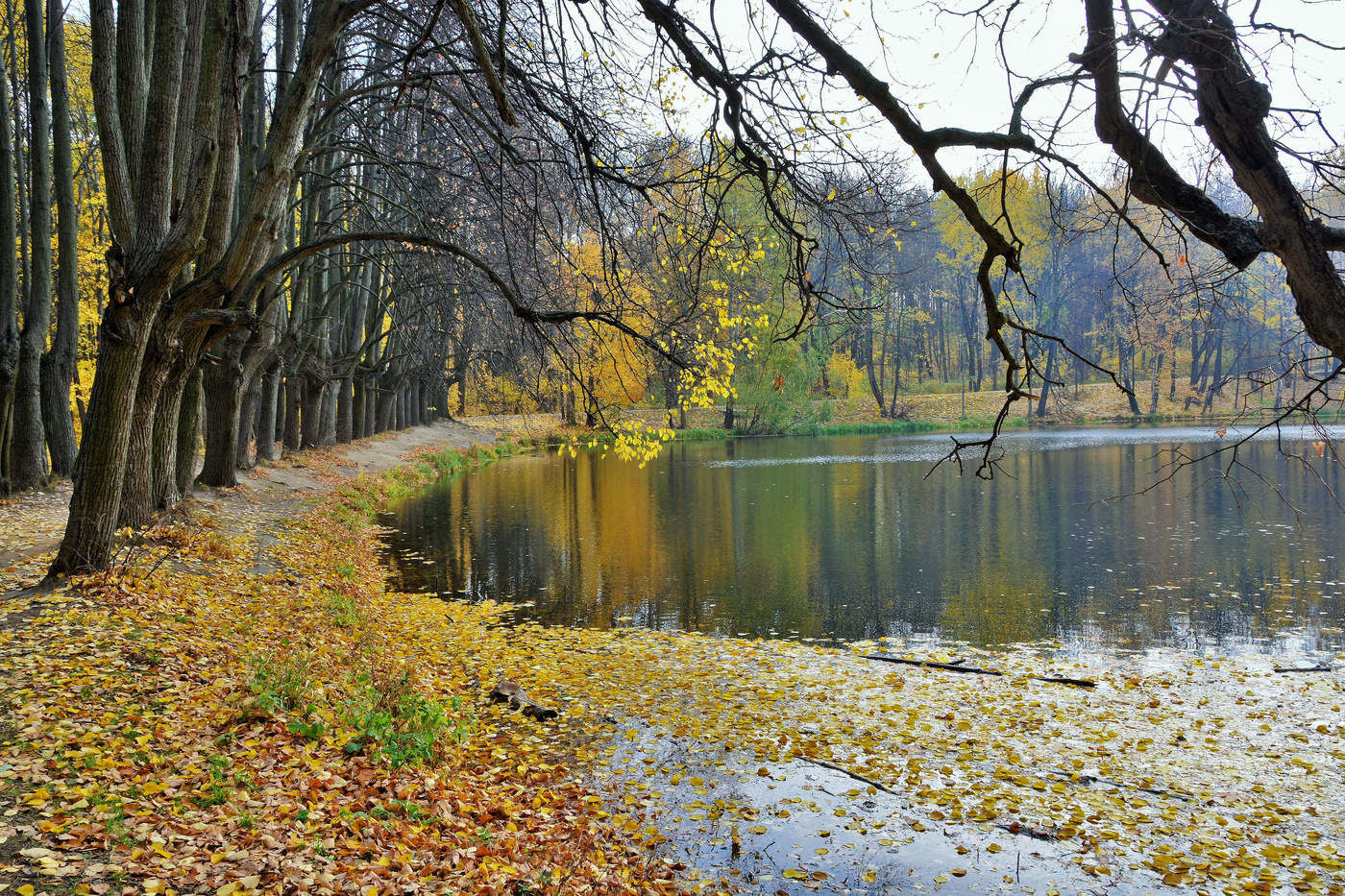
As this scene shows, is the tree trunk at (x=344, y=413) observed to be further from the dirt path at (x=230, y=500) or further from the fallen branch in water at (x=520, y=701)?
the fallen branch in water at (x=520, y=701)

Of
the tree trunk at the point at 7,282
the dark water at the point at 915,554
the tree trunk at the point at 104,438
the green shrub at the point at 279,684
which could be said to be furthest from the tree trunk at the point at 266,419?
the green shrub at the point at 279,684

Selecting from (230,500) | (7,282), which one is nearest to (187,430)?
(230,500)

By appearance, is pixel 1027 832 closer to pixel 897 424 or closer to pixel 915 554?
pixel 915 554

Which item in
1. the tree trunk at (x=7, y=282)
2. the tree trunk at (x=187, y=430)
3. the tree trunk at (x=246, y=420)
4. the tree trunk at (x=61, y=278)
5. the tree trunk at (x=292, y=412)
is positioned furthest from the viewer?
the tree trunk at (x=292, y=412)

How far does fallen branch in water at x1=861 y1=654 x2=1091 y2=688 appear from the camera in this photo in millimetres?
8086

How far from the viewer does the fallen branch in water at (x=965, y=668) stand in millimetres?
8086

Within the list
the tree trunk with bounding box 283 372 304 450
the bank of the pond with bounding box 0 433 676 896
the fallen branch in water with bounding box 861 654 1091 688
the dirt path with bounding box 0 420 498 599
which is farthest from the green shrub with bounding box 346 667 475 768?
the tree trunk with bounding box 283 372 304 450

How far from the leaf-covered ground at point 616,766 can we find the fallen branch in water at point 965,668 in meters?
0.15

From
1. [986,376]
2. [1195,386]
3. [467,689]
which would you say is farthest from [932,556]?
[986,376]

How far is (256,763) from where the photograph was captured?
15.8 feet

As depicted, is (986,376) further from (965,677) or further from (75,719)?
(75,719)

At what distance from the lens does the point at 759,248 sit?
6.17m

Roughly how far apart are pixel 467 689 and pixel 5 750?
382 centimetres

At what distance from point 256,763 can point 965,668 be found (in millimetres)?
6307
